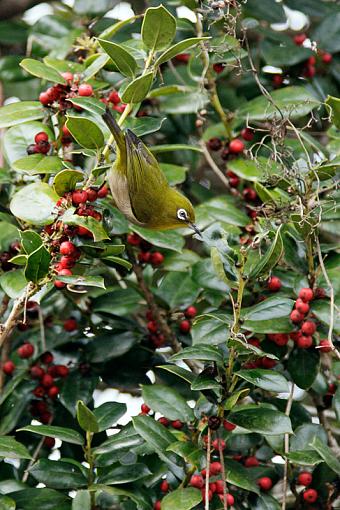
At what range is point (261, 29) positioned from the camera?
3645mm

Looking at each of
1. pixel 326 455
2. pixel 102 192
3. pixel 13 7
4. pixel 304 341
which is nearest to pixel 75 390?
pixel 102 192

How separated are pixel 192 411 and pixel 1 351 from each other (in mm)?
883

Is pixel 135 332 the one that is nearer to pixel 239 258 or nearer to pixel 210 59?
pixel 239 258

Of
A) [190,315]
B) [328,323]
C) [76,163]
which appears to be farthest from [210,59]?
[328,323]

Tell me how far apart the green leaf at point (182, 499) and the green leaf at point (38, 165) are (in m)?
0.90

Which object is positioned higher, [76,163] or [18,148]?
[18,148]

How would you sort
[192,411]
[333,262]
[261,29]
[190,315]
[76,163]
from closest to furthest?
1. [192,411]
2. [333,262]
3. [190,315]
4. [76,163]
5. [261,29]

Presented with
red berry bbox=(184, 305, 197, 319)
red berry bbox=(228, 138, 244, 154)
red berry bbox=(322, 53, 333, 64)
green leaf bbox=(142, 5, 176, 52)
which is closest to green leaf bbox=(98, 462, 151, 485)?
red berry bbox=(184, 305, 197, 319)

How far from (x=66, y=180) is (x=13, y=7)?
231 cm

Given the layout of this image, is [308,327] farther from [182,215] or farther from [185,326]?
[182,215]

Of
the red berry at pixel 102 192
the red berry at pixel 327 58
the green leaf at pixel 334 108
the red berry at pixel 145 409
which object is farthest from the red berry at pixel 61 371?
the red berry at pixel 327 58

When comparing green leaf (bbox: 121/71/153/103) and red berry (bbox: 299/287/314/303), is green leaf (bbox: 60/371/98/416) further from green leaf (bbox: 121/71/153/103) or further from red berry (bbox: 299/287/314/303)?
green leaf (bbox: 121/71/153/103)

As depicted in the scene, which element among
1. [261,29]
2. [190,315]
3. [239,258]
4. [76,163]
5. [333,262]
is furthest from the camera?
[261,29]

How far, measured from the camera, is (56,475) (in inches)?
92.2
